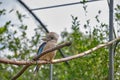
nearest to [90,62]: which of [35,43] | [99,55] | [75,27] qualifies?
[99,55]

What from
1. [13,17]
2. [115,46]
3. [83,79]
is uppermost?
[13,17]

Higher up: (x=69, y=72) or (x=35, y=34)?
(x=35, y=34)

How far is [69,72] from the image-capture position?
6.68 metres

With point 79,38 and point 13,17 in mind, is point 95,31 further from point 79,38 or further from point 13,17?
point 13,17

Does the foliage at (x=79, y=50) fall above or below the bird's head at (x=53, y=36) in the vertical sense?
below

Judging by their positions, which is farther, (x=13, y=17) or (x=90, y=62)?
(x=13, y=17)

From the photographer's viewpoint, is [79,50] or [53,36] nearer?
[53,36]

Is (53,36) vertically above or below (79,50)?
above

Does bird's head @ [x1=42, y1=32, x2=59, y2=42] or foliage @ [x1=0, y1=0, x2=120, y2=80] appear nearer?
bird's head @ [x1=42, y1=32, x2=59, y2=42]

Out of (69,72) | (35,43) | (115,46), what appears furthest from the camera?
(35,43)

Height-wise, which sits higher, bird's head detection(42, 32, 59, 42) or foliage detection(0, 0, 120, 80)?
bird's head detection(42, 32, 59, 42)

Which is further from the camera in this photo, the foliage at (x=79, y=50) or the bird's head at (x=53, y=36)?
the foliage at (x=79, y=50)

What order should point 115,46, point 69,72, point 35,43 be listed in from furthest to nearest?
1. point 35,43
2. point 69,72
3. point 115,46

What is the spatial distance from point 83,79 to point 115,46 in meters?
0.75
